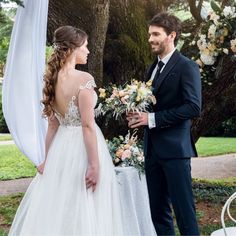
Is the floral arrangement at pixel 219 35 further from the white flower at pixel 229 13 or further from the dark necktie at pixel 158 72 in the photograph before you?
the dark necktie at pixel 158 72

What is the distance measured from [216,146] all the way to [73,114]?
36.1 feet

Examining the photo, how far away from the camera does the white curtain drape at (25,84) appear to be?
5.01 meters

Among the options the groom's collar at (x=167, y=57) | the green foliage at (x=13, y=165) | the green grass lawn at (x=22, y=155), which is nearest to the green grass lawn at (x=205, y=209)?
the groom's collar at (x=167, y=57)

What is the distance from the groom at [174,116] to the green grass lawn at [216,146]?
365 inches

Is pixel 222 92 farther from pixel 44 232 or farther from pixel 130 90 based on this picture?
pixel 44 232

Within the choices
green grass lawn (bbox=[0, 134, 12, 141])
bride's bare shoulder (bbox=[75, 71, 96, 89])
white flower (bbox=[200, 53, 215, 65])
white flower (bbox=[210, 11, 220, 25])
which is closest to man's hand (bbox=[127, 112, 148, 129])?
bride's bare shoulder (bbox=[75, 71, 96, 89])

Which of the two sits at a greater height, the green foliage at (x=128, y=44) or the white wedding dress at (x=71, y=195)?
the green foliage at (x=128, y=44)

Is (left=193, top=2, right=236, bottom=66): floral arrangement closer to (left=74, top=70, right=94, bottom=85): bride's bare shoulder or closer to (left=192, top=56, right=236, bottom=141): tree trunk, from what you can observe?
(left=74, top=70, right=94, bottom=85): bride's bare shoulder

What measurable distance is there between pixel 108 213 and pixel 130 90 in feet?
2.87

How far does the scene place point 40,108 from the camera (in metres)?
5.09

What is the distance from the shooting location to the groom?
332cm

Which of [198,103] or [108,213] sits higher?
[198,103]

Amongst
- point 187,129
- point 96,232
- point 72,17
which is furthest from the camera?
point 72,17

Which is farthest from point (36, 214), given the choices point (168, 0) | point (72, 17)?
point (168, 0)
